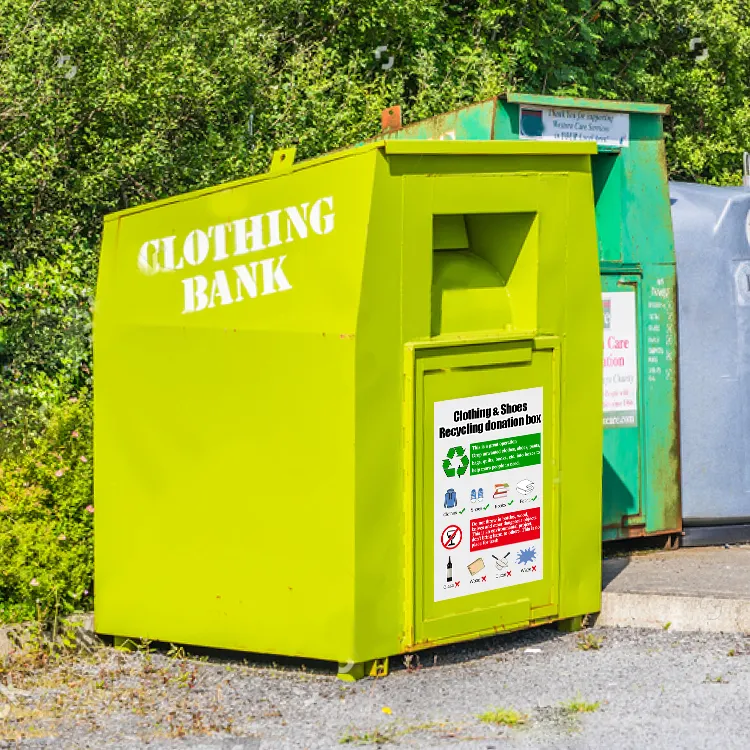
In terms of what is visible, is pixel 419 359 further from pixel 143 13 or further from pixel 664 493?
pixel 143 13

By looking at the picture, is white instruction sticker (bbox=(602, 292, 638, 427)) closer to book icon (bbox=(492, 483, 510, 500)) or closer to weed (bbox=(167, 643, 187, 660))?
book icon (bbox=(492, 483, 510, 500))

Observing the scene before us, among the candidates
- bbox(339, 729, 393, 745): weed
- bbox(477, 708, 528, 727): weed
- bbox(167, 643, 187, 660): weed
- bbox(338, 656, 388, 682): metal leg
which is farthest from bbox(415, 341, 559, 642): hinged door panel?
bbox(167, 643, 187, 660): weed

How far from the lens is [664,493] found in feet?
21.6

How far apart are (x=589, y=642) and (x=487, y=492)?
0.80m

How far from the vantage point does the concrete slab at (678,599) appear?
17.8 feet

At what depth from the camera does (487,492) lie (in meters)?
4.95

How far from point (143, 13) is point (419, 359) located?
5452 millimetres

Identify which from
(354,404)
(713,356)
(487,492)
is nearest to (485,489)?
(487,492)

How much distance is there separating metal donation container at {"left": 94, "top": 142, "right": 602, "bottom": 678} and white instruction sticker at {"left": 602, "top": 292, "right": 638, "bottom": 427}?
121cm

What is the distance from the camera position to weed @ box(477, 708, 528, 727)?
4.41 m

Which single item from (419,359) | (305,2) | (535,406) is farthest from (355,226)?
(305,2)

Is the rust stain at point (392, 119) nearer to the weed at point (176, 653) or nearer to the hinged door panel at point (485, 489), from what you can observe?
the hinged door panel at point (485, 489)

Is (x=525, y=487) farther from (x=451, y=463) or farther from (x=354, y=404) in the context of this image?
(x=354, y=404)

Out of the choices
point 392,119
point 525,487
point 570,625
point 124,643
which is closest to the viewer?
point 525,487
